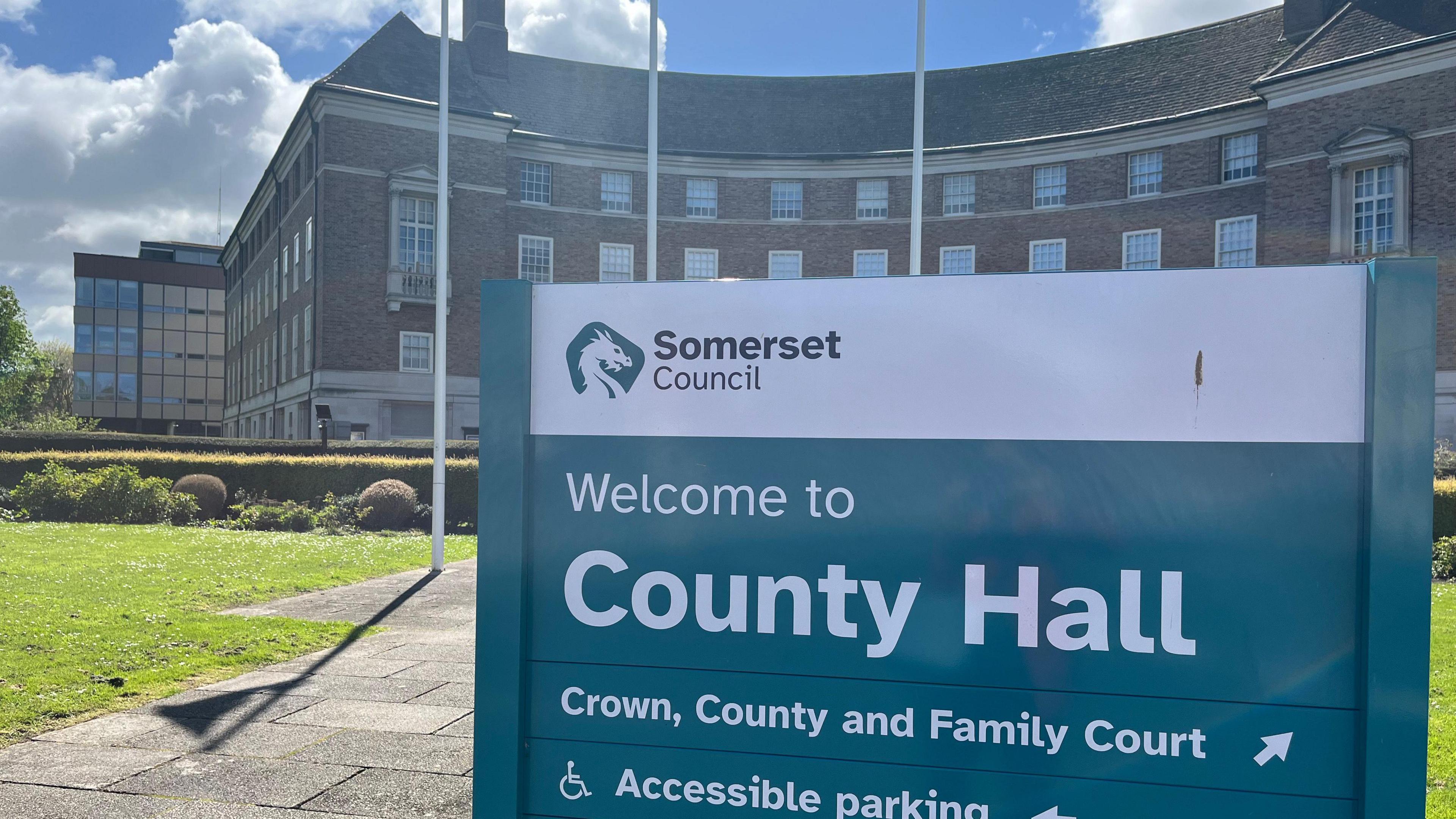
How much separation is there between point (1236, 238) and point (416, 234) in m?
30.8

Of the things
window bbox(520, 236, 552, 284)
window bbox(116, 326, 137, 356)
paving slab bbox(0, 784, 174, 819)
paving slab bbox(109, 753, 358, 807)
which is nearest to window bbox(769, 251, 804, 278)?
window bbox(520, 236, 552, 284)

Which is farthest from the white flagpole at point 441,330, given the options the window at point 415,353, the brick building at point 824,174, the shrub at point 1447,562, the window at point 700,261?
the window at point 700,261

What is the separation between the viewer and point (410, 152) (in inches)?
1500

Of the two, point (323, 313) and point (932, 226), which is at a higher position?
point (932, 226)

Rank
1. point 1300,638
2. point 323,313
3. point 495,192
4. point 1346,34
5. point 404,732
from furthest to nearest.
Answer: point 495,192 → point 323,313 → point 1346,34 → point 404,732 → point 1300,638

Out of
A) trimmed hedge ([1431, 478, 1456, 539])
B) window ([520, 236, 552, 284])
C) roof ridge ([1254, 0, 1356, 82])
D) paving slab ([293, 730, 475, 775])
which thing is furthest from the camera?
window ([520, 236, 552, 284])

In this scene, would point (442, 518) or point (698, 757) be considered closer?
point (698, 757)

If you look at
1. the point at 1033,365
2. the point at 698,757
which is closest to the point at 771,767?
the point at 698,757

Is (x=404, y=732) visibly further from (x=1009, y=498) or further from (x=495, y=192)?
(x=495, y=192)

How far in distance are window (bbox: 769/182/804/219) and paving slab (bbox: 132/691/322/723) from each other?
39623 millimetres

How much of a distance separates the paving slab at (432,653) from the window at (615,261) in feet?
113

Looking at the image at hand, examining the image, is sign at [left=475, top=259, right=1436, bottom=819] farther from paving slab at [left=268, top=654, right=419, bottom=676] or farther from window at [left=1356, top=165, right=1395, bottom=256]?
window at [left=1356, top=165, right=1395, bottom=256]

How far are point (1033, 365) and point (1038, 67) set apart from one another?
4817cm

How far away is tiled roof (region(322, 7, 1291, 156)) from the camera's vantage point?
1571 inches
